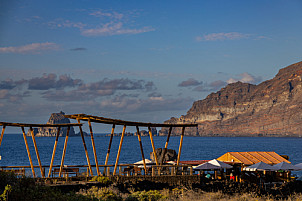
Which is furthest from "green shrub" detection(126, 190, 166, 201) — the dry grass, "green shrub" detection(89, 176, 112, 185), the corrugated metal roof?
the corrugated metal roof

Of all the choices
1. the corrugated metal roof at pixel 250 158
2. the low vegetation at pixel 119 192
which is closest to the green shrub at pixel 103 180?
the low vegetation at pixel 119 192

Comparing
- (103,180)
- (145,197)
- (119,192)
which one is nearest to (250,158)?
(103,180)

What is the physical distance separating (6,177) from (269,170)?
19266mm

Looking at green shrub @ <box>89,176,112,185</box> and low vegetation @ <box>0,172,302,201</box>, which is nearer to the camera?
low vegetation @ <box>0,172,302,201</box>

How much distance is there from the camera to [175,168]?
2447cm

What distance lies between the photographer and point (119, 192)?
1958 cm

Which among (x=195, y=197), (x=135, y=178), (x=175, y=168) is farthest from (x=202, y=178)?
(x=195, y=197)

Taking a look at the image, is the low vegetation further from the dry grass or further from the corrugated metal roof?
the corrugated metal roof

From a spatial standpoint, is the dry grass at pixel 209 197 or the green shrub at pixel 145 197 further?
the dry grass at pixel 209 197

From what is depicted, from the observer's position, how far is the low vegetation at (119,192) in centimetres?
1276

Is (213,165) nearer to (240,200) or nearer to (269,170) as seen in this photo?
(269,170)

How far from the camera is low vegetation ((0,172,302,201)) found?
41.9 ft

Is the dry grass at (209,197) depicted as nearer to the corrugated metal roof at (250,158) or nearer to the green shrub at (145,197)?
the green shrub at (145,197)

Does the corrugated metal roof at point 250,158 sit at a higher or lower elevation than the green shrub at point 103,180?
higher
